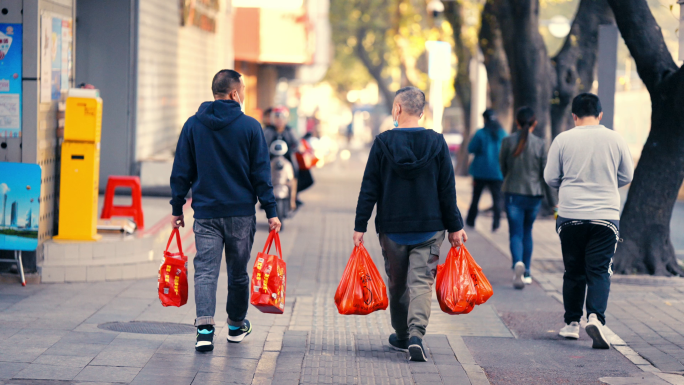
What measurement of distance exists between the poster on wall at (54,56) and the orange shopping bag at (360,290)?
3736 millimetres

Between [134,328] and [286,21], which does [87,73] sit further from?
[286,21]

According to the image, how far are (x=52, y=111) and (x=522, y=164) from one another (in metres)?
4.37

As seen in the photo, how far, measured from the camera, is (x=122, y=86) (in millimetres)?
12203

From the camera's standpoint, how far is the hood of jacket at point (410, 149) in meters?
5.41

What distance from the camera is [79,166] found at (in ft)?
26.5

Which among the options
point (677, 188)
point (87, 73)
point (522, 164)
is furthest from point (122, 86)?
point (677, 188)

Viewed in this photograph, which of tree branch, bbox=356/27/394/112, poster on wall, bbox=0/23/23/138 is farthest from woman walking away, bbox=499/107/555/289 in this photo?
tree branch, bbox=356/27/394/112

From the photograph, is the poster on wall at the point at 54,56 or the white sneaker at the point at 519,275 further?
the white sneaker at the point at 519,275

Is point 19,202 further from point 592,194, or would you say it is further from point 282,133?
point 282,133

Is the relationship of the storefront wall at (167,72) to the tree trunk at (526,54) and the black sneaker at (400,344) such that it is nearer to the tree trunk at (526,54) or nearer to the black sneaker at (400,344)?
the tree trunk at (526,54)

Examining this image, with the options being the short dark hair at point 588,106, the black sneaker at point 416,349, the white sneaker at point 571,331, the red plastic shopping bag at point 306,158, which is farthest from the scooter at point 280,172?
the black sneaker at point 416,349

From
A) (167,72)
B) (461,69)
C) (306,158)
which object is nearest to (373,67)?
(461,69)

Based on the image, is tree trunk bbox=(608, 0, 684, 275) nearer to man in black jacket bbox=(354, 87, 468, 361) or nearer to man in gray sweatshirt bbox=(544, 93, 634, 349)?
man in gray sweatshirt bbox=(544, 93, 634, 349)

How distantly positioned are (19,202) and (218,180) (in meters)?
2.82
